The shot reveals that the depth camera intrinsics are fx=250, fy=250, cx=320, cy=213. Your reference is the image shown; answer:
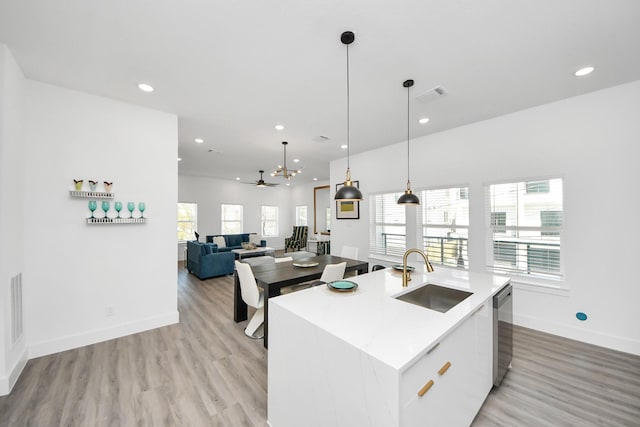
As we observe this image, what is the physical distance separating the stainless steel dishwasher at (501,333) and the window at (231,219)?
8863 millimetres

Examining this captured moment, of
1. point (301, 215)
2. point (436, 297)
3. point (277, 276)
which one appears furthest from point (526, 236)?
point (301, 215)

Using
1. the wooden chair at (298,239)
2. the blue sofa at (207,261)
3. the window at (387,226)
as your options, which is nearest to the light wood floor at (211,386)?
the window at (387,226)

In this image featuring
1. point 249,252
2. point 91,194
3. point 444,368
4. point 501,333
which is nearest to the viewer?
point 444,368

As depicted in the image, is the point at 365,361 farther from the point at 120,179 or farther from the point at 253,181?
the point at 253,181

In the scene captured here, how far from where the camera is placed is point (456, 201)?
404cm

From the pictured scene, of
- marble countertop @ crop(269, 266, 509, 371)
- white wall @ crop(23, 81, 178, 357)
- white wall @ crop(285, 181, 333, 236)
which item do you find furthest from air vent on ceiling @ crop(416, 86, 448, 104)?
white wall @ crop(285, 181, 333, 236)

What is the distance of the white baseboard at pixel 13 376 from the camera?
204 centimetres

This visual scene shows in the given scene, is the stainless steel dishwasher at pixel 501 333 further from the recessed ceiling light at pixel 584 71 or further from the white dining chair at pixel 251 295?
the white dining chair at pixel 251 295

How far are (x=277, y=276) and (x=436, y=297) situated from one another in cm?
171

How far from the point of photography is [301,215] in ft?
36.0

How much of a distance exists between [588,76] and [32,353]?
20.5 feet

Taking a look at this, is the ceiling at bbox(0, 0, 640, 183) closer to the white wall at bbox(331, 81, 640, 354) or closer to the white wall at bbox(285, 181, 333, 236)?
the white wall at bbox(331, 81, 640, 354)

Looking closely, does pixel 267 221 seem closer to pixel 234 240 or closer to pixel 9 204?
pixel 234 240

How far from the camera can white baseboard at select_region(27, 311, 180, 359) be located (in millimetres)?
2566
